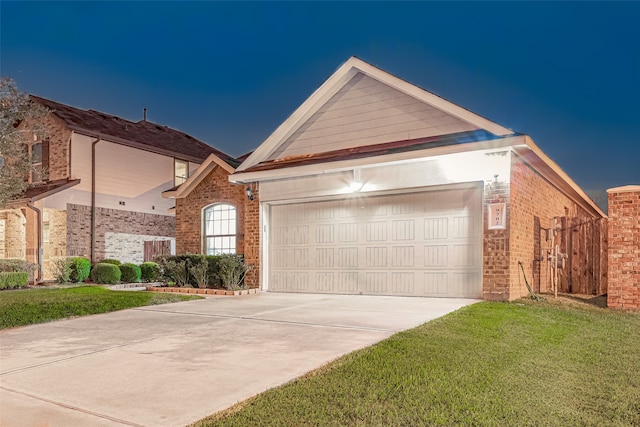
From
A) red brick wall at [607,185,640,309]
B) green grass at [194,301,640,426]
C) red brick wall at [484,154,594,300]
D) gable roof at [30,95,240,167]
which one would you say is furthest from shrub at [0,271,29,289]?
red brick wall at [607,185,640,309]

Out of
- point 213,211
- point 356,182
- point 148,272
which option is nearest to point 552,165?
point 356,182

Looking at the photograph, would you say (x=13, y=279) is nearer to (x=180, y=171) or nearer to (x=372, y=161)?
(x=180, y=171)

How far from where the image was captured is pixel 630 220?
8734 mm

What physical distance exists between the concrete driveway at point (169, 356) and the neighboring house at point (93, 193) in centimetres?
1162

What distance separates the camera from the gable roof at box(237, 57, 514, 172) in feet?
34.0

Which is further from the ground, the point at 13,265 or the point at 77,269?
the point at 13,265

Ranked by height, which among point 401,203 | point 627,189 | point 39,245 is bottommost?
point 39,245

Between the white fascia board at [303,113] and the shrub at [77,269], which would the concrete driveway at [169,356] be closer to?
the white fascia board at [303,113]

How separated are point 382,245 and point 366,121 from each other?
329cm

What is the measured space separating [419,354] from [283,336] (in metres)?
2.00

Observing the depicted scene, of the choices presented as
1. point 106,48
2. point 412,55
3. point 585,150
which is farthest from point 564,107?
point 106,48

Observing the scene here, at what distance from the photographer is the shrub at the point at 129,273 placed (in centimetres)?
1775

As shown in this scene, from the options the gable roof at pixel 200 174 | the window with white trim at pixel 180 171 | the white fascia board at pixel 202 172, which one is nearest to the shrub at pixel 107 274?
the gable roof at pixel 200 174

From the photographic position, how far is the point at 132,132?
22188mm
